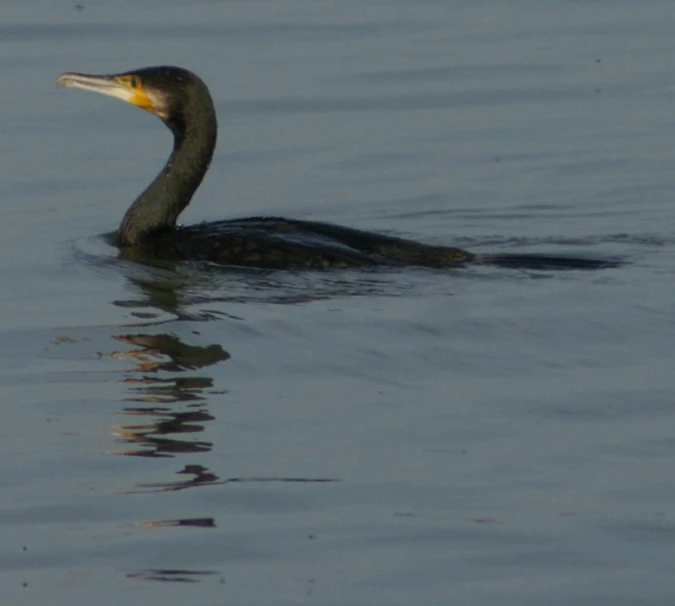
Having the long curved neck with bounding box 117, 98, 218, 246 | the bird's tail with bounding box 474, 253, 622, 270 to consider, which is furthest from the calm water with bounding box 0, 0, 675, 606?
the long curved neck with bounding box 117, 98, 218, 246

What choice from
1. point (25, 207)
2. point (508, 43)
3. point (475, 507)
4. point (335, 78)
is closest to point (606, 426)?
point (475, 507)

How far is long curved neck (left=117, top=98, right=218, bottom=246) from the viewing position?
9.56 metres

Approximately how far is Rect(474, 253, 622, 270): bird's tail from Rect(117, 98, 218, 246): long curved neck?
1.81 meters

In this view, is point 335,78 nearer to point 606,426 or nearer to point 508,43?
point 508,43

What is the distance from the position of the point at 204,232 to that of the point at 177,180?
2.16 ft

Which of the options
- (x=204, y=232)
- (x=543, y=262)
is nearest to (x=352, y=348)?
(x=543, y=262)

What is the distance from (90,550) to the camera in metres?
5.21

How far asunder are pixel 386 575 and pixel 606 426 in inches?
60.4

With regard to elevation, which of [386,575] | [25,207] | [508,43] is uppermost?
[508,43]

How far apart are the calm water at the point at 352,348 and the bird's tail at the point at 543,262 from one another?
163mm

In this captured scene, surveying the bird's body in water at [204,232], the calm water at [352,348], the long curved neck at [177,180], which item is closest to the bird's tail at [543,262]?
the bird's body in water at [204,232]

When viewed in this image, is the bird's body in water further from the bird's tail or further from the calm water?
the calm water

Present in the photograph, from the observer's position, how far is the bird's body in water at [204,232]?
347 inches

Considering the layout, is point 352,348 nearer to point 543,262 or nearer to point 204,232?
point 543,262
